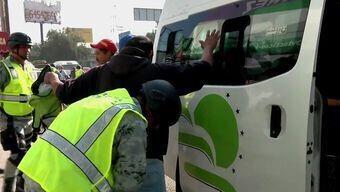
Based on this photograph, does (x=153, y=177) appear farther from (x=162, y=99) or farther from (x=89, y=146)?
(x=89, y=146)

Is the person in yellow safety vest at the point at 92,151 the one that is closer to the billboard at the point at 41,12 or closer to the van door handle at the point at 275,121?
the van door handle at the point at 275,121

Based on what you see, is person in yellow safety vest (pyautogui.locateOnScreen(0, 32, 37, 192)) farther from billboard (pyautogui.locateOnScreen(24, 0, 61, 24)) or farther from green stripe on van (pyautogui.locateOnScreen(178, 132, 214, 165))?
billboard (pyautogui.locateOnScreen(24, 0, 61, 24))

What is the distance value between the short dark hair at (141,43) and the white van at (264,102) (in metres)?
0.46

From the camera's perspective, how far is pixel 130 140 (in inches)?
79.4

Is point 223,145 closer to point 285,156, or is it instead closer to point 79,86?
point 285,156

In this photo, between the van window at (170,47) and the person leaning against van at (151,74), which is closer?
the person leaning against van at (151,74)

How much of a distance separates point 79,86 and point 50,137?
147 centimetres

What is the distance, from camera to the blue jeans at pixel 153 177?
2.76 meters

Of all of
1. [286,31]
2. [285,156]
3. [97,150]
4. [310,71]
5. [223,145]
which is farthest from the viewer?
[223,145]

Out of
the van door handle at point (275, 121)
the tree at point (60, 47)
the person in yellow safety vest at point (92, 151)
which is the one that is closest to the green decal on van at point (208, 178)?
the van door handle at point (275, 121)

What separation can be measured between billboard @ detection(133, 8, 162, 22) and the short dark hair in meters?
40.4

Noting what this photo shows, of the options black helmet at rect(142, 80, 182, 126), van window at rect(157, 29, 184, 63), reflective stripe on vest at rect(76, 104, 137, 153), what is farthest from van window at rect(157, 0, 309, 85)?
reflective stripe on vest at rect(76, 104, 137, 153)

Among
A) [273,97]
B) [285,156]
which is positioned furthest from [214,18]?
[285,156]

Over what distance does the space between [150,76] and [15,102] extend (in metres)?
2.60
